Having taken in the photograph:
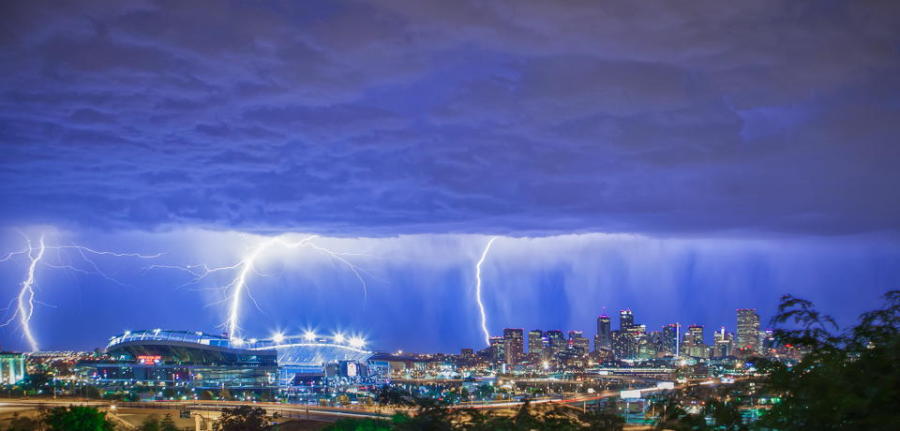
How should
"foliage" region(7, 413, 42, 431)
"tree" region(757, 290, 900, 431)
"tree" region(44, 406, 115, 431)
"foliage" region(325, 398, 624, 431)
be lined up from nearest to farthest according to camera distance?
"tree" region(757, 290, 900, 431) → "foliage" region(325, 398, 624, 431) → "foliage" region(7, 413, 42, 431) → "tree" region(44, 406, 115, 431)

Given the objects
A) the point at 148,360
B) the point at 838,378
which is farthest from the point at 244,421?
the point at 148,360

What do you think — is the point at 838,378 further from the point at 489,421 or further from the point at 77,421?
the point at 77,421

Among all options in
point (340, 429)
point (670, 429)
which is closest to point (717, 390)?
point (670, 429)

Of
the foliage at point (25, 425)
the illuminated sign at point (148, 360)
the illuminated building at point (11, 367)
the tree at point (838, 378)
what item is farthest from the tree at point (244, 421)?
the illuminated sign at point (148, 360)

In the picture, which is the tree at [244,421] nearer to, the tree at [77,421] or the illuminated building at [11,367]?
the tree at [77,421]

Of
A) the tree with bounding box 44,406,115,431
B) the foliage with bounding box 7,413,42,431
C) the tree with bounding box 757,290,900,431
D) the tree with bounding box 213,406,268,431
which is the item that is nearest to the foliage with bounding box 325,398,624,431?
the tree with bounding box 757,290,900,431

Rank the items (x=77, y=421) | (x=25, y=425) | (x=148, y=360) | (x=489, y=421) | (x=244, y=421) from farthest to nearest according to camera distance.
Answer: (x=148, y=360) < (x=244, y=421) < (x=25, y=425) < (x=77, y=421) < (x=489, y=421)

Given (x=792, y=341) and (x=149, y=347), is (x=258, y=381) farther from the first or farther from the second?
(x=792, y=341)

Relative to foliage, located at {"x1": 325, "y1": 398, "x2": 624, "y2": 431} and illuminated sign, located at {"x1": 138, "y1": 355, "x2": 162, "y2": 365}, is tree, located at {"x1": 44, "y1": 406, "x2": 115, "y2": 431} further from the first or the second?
illuminated sign, located at {"x1": 138, "y1": 355, "x2": 162, "y2": 365}
